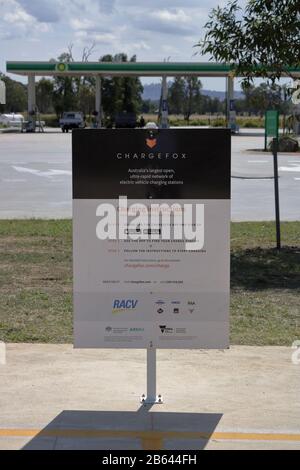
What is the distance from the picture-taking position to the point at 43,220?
15391mm

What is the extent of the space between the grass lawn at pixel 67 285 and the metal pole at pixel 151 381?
5.97 ft

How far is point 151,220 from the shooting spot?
5.45 m

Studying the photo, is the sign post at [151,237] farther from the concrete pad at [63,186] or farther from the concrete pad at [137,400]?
the concrete pad at [63,186]

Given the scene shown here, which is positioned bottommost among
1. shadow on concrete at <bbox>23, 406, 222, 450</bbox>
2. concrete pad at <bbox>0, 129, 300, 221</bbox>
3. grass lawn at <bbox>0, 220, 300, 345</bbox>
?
shadow on concrete at <bbox>23, 406, 222, 450</bbox>

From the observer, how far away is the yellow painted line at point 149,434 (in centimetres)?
517

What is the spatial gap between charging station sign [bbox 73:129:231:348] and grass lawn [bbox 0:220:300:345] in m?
1.98

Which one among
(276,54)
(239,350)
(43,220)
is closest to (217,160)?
(239,350)

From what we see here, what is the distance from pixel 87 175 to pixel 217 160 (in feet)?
2.83

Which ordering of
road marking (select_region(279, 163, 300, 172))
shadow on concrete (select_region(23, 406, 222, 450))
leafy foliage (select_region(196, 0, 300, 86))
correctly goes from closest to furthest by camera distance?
shadow on concrete (select_region(23, 406, 222, 450)) → leafy foliage (select_region(196, 0, 300, 86)) → road marking (select_region(279, 163, 300, 172))

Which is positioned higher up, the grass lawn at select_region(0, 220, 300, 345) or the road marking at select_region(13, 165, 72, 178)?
the road marking at select_region(13, 165, 72, 178)

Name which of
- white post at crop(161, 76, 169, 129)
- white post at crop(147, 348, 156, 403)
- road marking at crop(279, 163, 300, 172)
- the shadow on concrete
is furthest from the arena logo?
white post at crop(161, 76, 169, 129)

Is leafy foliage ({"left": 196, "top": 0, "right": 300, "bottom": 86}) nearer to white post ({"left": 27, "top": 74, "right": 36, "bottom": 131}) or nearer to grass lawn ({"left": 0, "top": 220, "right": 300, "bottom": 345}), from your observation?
Result: grass lawn ({"left": 0, "top": 220, "right": 300, "bottom": 345})

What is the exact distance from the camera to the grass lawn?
7.80m

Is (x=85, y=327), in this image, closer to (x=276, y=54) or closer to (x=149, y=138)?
(x=149, y=138)
